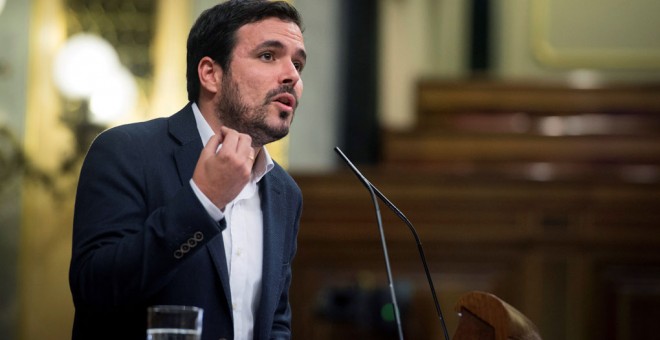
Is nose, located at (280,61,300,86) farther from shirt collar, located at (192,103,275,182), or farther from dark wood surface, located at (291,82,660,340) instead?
dark wood surface, located at (291,82,660,340)

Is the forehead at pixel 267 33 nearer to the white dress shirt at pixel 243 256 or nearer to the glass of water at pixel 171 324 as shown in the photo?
the white dress shirt at pixel 243 256

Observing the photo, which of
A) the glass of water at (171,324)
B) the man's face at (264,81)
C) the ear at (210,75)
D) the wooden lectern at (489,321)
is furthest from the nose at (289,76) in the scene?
the glass of water at (171,324)

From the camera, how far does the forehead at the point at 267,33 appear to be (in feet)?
5.71

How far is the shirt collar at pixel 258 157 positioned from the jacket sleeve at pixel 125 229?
0.45 ft

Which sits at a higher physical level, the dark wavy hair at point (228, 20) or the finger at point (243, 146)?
the dark wavy hair at point (228, 20)

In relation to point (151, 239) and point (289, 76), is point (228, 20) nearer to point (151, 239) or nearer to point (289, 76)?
point (289, 76)

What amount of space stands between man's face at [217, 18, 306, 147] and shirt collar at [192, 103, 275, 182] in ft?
0.15

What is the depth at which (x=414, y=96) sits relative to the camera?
5664 mm

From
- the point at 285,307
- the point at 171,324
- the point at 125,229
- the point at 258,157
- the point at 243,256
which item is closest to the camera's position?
the point at 171,324

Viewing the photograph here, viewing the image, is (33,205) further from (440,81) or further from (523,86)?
(523,86)

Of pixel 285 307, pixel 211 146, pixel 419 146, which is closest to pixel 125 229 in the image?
pixel 211 146

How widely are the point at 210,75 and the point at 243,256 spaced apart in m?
0.30

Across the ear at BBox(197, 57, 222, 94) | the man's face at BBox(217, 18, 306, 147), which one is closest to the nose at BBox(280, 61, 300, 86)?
the man's face at BBox(217, 18, 306, 147)

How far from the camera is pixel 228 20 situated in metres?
1.76
